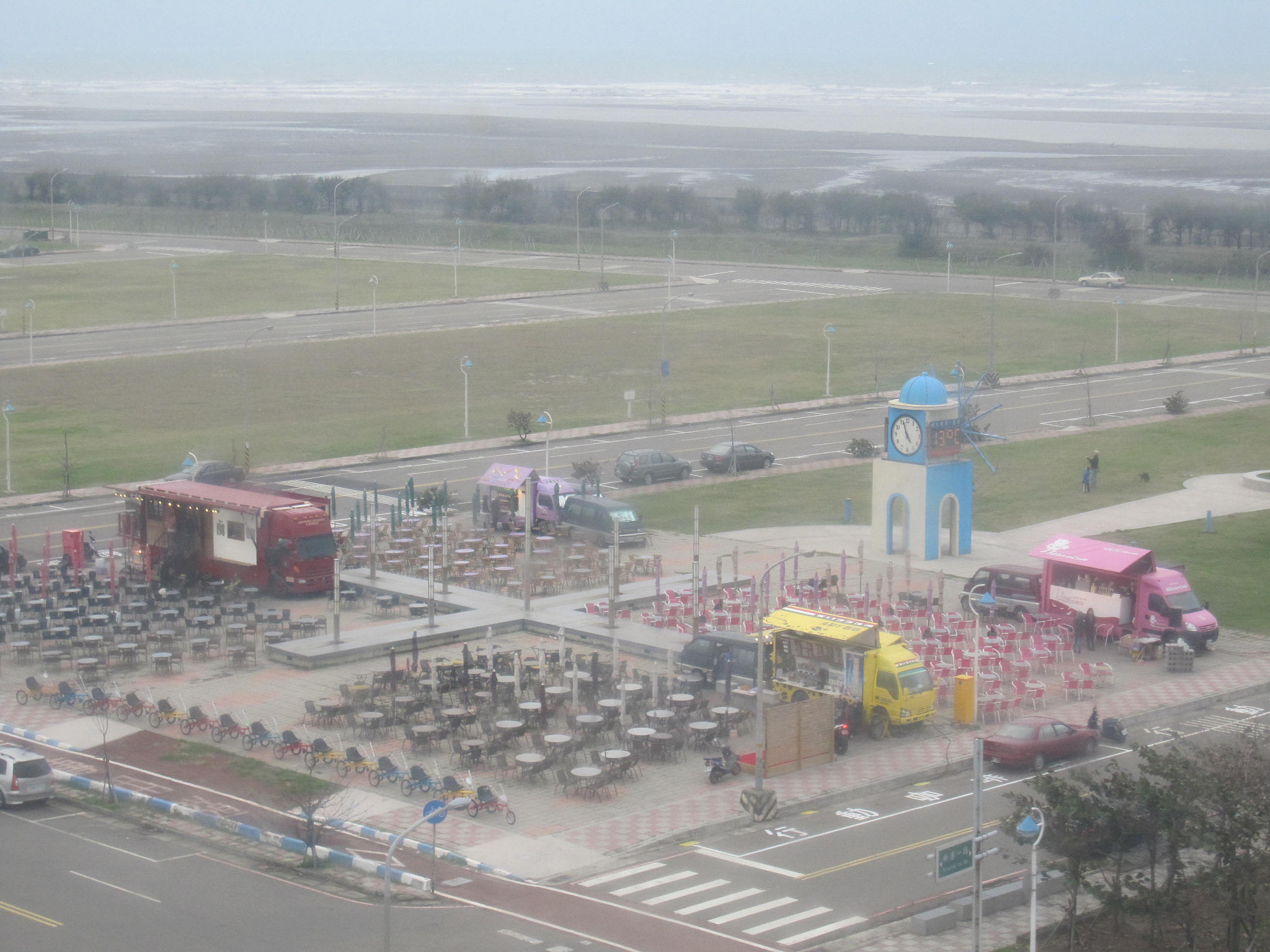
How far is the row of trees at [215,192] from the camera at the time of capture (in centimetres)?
8975

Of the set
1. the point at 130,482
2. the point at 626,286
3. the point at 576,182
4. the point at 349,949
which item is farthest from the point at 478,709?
the point at 576,182

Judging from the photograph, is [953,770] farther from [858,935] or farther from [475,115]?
[475,115]

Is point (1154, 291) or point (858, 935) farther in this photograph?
point (1154, 291)

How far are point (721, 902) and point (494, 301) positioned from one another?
81.7 metres

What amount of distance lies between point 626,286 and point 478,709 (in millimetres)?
79707

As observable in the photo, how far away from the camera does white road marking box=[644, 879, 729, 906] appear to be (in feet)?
74.2

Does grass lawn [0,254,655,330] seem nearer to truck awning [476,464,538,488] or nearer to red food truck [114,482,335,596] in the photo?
truck awning [476,464,538,488]

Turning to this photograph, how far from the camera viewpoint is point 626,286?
109m

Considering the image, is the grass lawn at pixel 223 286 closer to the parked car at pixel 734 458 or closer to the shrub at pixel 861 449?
the parked car at pixel 734 458

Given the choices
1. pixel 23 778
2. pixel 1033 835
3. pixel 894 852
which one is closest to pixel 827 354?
pixel 894 852

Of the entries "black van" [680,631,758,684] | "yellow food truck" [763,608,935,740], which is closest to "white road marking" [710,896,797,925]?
"yellow food truck" [763,608,935,740]

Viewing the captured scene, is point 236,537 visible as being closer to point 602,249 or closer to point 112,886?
point 112,886

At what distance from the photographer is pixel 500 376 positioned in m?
75.6

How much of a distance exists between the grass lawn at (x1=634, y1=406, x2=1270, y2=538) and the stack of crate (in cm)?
1060
